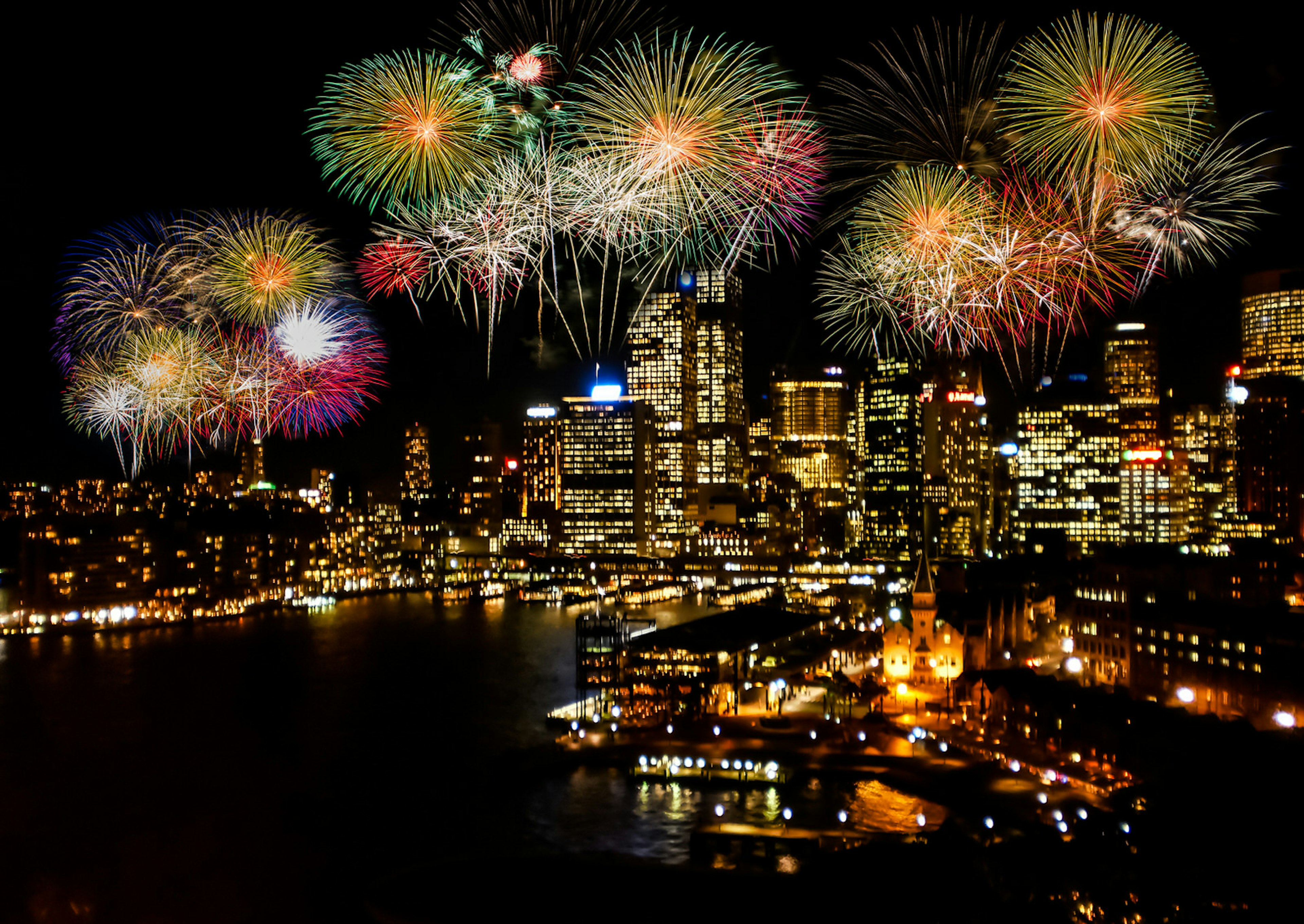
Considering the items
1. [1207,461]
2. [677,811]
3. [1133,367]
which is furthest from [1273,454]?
[677,811]

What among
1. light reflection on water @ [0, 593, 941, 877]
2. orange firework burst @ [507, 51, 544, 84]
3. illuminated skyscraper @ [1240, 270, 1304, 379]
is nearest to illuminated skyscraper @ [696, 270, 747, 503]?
illuminated skyscraper @ [1240, 270, 1304, 379]

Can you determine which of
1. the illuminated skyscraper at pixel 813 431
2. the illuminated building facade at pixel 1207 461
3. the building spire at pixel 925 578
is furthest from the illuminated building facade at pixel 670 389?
the building spire at pixel 925 578

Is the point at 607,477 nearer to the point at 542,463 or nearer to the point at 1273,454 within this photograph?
the point at 542,463

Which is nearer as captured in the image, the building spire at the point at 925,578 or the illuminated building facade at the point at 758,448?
the building spire at the point at 925,578

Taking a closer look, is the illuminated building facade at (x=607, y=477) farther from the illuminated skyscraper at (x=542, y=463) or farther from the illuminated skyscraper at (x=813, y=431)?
the illuminated skyscraper at (x=813, y=431)

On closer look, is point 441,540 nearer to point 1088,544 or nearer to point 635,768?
point 1088,544

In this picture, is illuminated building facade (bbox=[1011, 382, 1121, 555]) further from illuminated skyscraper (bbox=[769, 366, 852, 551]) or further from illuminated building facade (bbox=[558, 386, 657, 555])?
illuminated building facade (bbox=[558, 386, 657, 555])
